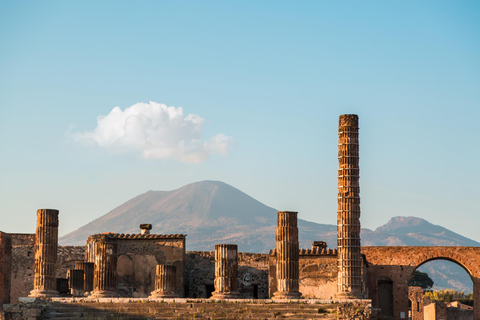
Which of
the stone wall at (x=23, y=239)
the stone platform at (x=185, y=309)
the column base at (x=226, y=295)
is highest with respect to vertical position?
the stone wall at (x=23, y=239)

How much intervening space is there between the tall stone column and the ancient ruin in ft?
0.13

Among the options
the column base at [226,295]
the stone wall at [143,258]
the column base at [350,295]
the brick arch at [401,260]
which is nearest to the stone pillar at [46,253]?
→ the stone wall at [143,258]

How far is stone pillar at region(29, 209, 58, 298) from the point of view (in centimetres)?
3328

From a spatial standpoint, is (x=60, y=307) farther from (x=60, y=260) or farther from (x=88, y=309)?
(x=60, y=260)

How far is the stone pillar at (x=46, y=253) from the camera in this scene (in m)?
33.3

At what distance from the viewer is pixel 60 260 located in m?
42.5

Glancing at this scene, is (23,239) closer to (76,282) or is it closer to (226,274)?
(76,282)

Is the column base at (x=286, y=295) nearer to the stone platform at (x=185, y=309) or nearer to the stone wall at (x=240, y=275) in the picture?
the stone platform at (x=185, y=309)

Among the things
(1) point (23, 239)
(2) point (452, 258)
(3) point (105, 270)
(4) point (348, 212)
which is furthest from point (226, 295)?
(2) point (452, 258)

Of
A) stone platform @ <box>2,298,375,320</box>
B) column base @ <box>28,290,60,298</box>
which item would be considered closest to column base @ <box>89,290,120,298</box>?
stone platform @ <box>2,298,375,320</box>

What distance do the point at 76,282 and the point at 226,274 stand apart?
6388mm

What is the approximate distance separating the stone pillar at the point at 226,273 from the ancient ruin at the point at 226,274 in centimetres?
4

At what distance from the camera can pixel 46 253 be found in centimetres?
3359

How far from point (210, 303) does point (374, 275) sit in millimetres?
14829
